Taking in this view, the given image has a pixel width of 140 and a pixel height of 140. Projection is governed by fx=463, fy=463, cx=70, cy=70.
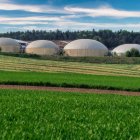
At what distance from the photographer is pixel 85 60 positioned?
112 metres

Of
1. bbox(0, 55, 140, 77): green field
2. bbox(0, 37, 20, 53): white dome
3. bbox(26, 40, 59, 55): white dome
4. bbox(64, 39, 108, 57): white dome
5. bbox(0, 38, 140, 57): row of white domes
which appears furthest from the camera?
bbox(0, 37, 20, 53): white dome

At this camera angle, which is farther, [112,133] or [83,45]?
[83,45]

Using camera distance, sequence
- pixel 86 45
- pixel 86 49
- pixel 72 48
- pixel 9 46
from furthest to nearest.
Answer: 1. pixel 9 46
2. pixel 72 48
3. pixel 86 45
4. pixel 86 49

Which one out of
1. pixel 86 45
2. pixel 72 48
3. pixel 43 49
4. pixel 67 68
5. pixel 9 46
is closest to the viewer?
pixel 67 68

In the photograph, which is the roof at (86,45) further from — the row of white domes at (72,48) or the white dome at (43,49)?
the white dome at (43,49)

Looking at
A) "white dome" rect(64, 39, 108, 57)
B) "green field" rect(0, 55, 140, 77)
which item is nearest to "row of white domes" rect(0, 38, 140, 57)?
"white dome" rect(64, 39, 108, 57)

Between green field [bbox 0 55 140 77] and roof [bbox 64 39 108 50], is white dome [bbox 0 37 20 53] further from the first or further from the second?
green field [bbox 0 55 140 77]

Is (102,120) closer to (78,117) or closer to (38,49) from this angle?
(78,117)

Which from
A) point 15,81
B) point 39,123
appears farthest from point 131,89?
point 39,123

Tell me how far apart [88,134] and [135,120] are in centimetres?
360

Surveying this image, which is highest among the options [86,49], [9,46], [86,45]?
[86,45]

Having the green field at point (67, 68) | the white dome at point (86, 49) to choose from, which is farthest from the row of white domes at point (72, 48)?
the green field at point (67, 68)

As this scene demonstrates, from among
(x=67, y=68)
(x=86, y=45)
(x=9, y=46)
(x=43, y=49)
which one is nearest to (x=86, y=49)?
(x=86, y=45)

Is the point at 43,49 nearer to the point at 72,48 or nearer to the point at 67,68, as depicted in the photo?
the point at 72,48
